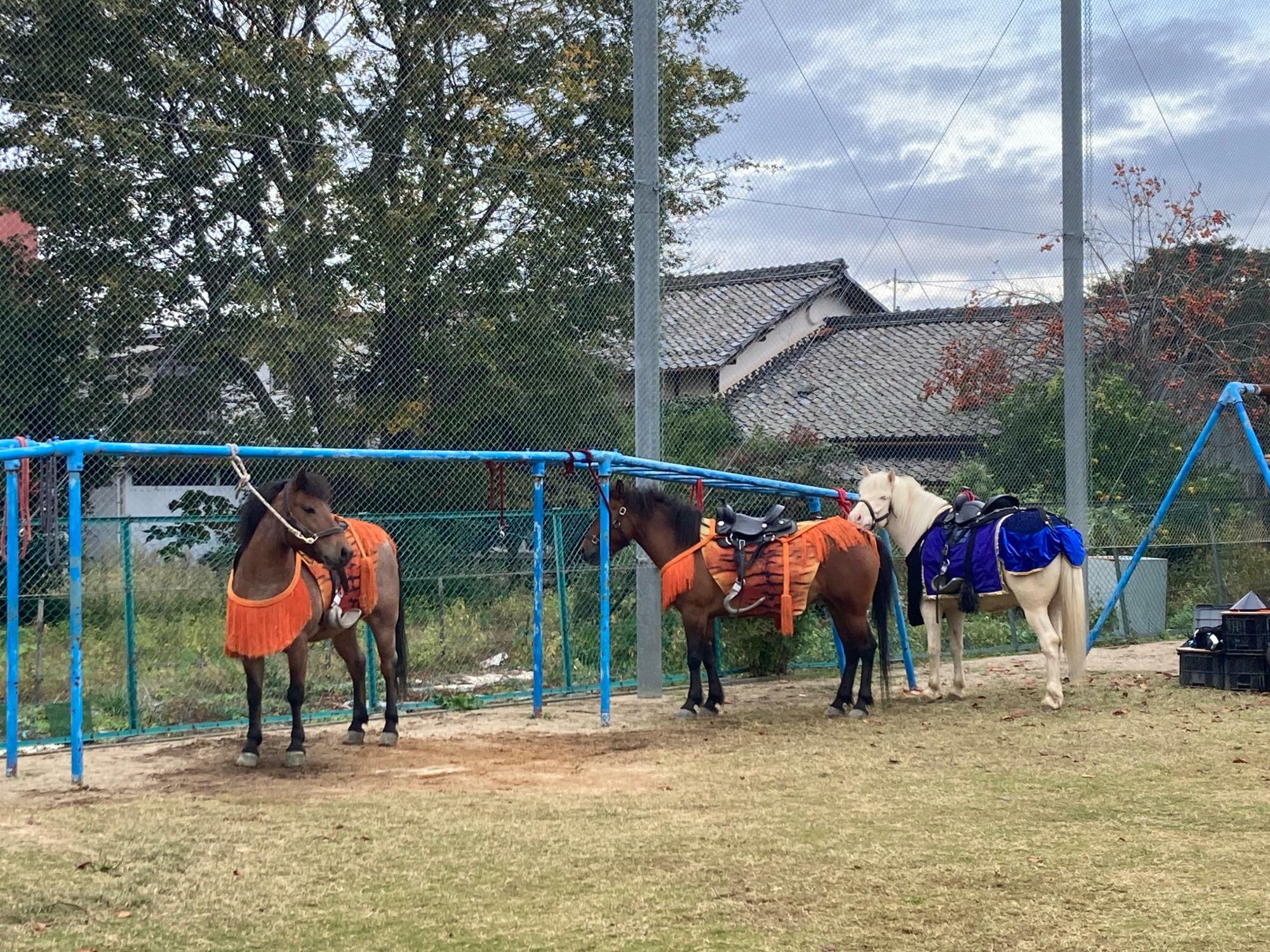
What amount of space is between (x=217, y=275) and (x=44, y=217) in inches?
42.0

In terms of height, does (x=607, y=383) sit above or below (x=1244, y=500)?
above

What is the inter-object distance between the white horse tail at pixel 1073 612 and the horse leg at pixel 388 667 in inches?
180

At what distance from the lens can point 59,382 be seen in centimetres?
810

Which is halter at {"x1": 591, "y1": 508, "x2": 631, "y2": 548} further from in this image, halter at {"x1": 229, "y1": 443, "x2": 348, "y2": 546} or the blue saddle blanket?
halter at {"x1": 229, "y1": 443, "x2": 348, "y2": 546}

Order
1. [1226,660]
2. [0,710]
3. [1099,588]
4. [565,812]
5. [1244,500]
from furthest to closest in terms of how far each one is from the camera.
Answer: [1244,500]
[1099,588]
[1226,660]
[0,710]
[565,812]

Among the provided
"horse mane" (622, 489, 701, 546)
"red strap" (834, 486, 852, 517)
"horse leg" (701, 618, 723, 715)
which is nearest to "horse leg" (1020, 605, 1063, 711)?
"red strap" (834, 486, 852, 517)

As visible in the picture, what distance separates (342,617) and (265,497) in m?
0.87

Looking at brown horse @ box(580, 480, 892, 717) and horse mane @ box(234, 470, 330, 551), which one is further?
brown horse @ box(580, 480, 892, 717)

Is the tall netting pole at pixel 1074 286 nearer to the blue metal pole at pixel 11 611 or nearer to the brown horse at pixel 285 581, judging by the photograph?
the brown horse at pixel 285 581

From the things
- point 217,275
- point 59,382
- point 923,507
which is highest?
point 217,275

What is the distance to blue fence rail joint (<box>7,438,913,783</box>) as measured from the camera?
648cm

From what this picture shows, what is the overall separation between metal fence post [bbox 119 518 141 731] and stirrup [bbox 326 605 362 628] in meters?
1.45

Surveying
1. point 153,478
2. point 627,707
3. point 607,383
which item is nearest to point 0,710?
point 153,478

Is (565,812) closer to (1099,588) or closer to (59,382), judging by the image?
(59,382)
